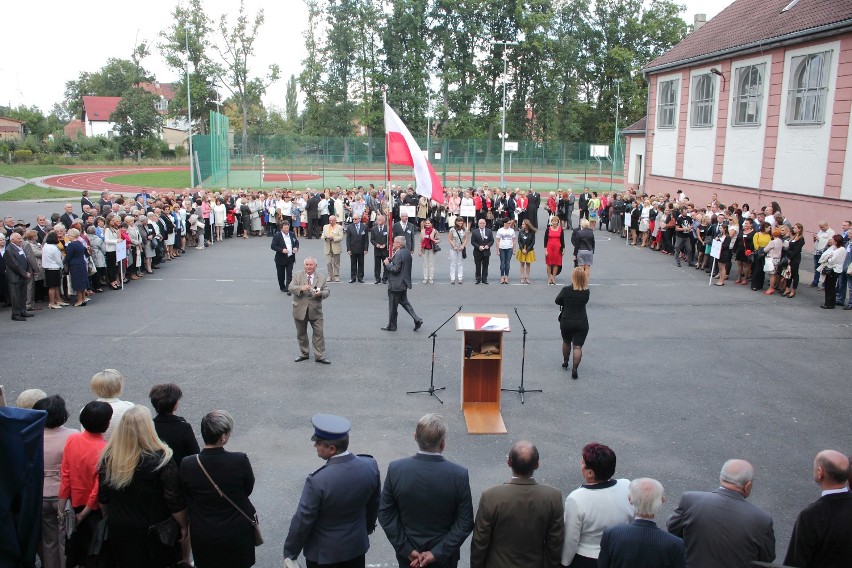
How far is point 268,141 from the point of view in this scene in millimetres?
47500

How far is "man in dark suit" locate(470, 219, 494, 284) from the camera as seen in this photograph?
62.3 feet

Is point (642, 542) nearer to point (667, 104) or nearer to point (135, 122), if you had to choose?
point (667, 104)

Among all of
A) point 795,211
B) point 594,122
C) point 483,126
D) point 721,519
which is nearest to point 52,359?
point 721,519

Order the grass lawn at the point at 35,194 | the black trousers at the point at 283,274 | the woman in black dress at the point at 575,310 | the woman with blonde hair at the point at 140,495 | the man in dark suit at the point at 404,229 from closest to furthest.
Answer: the woman with blonde hair at the point at 140,495 < the woman in black dress at the point at 575,310 < the man in dark suit at the point at 404,229 < the black trousers at the point at 283,274 < the grass lawn at the point at 35,194

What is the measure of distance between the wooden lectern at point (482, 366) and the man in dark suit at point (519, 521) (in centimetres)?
515

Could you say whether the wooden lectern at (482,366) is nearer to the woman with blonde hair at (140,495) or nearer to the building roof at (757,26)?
the woman with blonde hair at (140,495)

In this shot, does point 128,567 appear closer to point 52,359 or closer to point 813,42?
point 52,359

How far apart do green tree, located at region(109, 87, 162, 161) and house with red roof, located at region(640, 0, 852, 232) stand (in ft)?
183

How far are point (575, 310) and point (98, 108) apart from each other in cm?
10222

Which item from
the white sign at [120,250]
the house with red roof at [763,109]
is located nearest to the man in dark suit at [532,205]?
the house with red roof at [763,109]

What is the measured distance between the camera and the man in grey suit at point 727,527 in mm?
A: 4625

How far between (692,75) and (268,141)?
26.2m

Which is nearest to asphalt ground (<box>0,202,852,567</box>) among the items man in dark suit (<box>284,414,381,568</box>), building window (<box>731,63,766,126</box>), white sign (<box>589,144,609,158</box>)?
man in dark suit (<box>284,414,381,568</box>)

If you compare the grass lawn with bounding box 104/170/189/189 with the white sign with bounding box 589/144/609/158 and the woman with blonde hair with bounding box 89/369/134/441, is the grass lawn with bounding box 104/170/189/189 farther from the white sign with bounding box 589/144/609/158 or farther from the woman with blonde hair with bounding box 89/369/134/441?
the woman with blonde hair with bounding box 89/369/134/441
